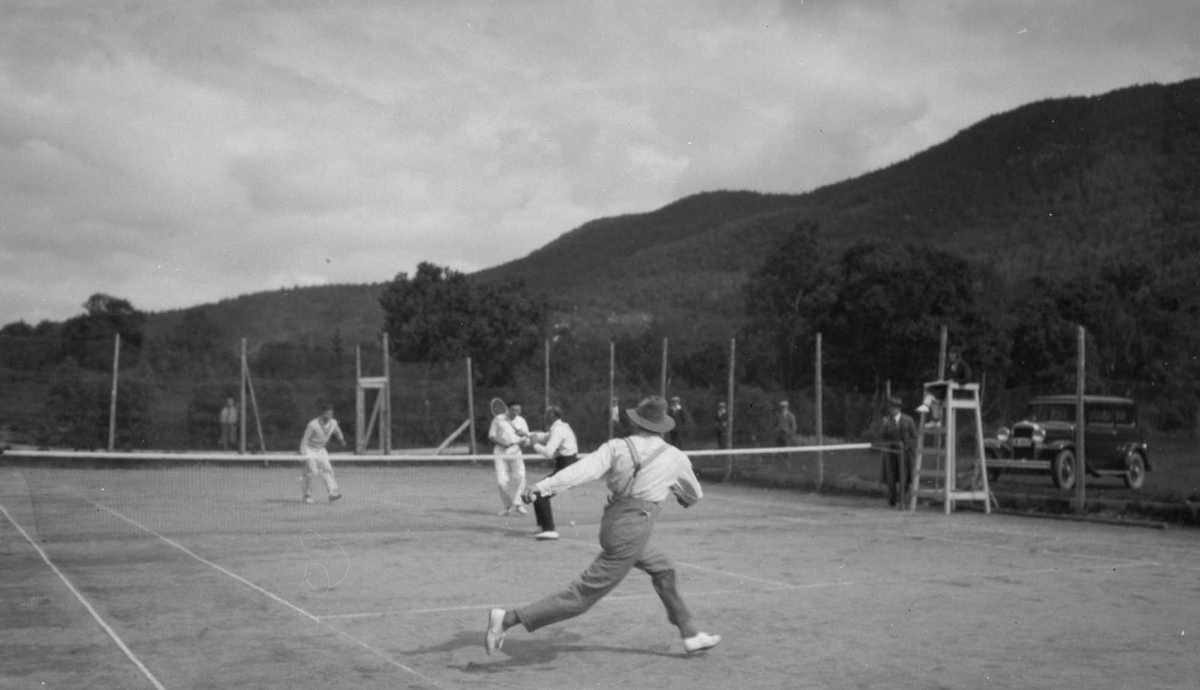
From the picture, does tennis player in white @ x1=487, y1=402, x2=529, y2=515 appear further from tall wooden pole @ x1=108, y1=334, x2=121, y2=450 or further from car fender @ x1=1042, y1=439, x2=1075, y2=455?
tall wooden pole @ x1=108, y1=334, x2=121, y2=450

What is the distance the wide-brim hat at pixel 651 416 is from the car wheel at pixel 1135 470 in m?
18.8

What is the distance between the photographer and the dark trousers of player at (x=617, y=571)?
8.44 meters

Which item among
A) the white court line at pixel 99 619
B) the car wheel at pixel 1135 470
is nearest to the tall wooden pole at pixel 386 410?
the white court line at pixel 99 619

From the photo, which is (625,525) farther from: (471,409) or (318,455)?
(471,409)

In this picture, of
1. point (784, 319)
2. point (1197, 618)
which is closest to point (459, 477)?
point (1197, 618)

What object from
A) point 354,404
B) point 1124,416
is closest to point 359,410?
point 354,404

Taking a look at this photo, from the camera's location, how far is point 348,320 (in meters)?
102

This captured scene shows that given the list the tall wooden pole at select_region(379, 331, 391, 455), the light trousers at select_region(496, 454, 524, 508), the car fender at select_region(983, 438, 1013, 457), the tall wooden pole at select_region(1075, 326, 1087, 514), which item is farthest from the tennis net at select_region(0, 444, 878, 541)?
the tall wooden pole at select_region(1075, 326, 1087, 514)

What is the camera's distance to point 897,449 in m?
23.0

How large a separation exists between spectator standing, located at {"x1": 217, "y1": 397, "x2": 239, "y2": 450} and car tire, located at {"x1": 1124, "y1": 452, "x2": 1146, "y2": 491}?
2089cm

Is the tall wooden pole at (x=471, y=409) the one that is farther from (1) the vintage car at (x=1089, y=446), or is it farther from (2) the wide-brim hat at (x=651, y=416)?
(2) the wide-brim hat at (x=651, y=416)

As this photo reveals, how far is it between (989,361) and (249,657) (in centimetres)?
5062

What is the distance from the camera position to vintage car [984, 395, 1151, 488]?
80.6 ft

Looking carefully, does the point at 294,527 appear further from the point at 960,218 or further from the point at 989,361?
the point at 960,218
